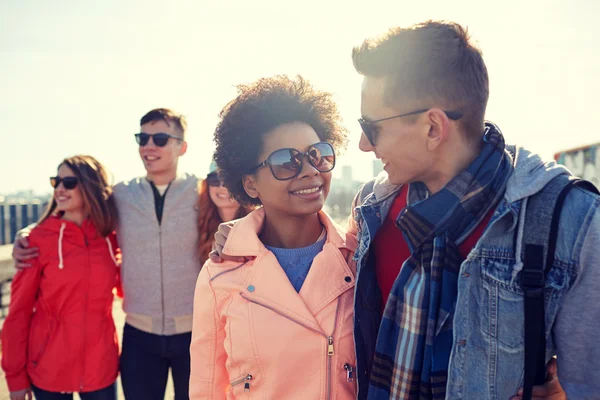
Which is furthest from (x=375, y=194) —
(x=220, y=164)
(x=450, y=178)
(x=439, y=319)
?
(x=220, y=164)

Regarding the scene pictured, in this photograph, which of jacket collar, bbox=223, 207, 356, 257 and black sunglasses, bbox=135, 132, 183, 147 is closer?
jacket collar, bbox=223, 207, 356, 257

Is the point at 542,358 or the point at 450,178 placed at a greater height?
the point at 450,178

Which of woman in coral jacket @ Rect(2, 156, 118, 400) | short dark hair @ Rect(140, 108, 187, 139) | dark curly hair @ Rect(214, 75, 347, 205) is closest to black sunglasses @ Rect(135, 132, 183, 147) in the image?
short dark hair @ Rect(140, 108, 187, 139)

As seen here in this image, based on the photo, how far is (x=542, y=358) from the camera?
1.34 m

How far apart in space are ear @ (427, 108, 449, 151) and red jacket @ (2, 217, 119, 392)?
2517mm

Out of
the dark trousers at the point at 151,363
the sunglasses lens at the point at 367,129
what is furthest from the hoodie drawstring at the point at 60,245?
the sunglasses lens at the point at 367,129

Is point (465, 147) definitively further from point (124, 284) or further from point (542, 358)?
point (124, 284)

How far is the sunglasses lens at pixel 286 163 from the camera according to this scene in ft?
6.40

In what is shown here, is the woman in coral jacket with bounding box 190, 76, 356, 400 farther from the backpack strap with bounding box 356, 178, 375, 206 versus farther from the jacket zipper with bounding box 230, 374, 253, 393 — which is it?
the backpack strap with bounding box 356, 178, 375, 206

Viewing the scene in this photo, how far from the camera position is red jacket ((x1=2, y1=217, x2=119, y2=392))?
2920mm

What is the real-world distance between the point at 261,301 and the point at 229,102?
1000 mm

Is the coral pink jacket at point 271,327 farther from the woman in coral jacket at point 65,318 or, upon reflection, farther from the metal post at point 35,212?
the metal post at point 35,212

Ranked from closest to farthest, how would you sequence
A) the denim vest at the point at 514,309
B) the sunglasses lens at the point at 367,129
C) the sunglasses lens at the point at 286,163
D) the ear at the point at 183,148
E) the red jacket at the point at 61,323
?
the denim vest at the point at 514,309 → the sunglasses lens at the point at 367,129 → the sunglasses lens at the point at 286,163 → the red jacket at the point at 61,323 → the ear at the point at 183,148

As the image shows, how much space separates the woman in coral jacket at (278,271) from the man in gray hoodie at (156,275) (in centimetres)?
102
